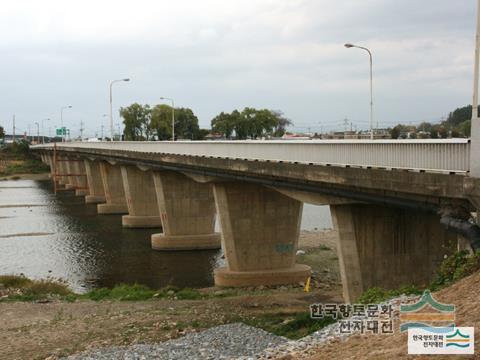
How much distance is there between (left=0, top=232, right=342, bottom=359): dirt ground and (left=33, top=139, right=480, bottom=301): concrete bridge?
11.3 ft

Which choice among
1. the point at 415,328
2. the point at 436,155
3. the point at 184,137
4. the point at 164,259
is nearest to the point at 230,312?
the point at 436,155

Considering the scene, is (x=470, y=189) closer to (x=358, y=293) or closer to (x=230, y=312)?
(x=358, y=293)

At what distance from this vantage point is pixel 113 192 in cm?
6850

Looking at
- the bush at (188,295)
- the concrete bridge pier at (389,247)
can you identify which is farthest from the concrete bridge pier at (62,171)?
the concrete bridge pier at (389,247)

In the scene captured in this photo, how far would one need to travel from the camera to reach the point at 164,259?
40.9 m

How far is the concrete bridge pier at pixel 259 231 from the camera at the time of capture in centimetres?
3259

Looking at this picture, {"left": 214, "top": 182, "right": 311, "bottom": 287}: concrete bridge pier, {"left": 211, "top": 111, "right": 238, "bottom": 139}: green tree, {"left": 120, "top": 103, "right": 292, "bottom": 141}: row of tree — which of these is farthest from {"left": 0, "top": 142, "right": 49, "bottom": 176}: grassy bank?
{"left": 214, "top": 182, "right": 311, "bottom": 287}: concrete bridge pier

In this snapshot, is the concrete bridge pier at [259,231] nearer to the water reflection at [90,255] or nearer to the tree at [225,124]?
the water reflection at [90,255]

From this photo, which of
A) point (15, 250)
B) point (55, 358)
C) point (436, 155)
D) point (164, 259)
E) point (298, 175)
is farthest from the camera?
point (15, 250)

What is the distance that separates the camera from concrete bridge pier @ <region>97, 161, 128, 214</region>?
67.1 meters

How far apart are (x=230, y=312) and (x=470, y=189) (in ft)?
37.8

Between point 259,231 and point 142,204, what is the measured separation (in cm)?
2482

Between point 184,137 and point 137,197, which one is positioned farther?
point 184,137

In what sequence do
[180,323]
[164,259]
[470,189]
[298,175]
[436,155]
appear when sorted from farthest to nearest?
[164,259]
[298,175]
[180,323]
[436,155]
[470,189]
